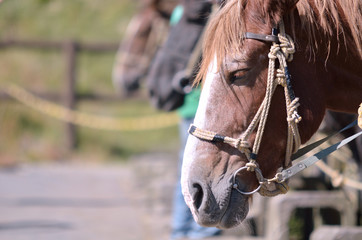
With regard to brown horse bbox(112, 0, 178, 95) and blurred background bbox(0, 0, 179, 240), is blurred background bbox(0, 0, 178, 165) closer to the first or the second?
blurred background bbox(0, 0, 179, 240)

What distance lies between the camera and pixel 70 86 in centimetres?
1270

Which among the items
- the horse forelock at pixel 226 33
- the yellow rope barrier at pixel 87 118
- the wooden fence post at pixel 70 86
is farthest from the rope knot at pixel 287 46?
the wooden fence post at pixel 70 86

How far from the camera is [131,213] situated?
23.8ft

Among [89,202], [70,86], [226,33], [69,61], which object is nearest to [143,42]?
[89,202]

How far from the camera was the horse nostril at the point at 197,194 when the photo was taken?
2490mm

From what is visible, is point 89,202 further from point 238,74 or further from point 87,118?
point 238,74

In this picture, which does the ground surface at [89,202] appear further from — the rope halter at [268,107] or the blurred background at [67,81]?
the rope halter at [268,107]

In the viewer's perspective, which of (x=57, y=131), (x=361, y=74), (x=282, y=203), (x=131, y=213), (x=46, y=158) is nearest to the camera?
(x=361, y=74)

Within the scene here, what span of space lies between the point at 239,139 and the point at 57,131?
420 inches

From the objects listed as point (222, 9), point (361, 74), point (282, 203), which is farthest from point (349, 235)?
point (222, 9)

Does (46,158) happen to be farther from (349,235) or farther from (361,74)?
(361,74)

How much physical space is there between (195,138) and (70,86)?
1042cm

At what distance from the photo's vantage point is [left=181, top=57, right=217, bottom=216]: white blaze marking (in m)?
2.51

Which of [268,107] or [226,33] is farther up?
[226,33]
